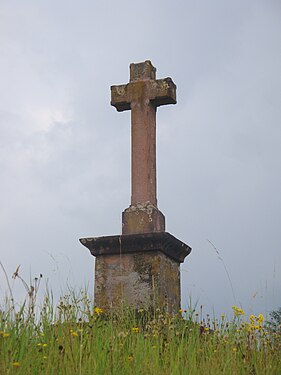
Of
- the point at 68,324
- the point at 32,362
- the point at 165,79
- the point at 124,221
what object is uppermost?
the point at 165,79

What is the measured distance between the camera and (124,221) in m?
6.66

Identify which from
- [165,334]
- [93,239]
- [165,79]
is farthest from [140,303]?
[165,79]

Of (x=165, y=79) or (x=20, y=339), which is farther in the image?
(x=165, y=79)

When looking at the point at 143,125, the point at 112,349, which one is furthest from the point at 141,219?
the point at 112,349

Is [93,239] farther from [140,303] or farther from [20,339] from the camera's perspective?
[20,339]

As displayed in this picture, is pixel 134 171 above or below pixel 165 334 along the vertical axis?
above

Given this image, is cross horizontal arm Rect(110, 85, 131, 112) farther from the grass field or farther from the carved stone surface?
the grass field

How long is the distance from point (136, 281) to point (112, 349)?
2482 mm

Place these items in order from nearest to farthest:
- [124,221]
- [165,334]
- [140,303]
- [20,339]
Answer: [20,339]
[165,334]
[140,303]
[124,221]

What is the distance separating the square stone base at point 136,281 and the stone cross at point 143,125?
1.26ft

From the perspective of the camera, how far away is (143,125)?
22.9 feet

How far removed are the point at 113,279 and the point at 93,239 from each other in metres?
0.45

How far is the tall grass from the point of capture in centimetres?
366

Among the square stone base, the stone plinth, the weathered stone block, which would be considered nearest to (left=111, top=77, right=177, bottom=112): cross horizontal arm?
the weathered stone block
